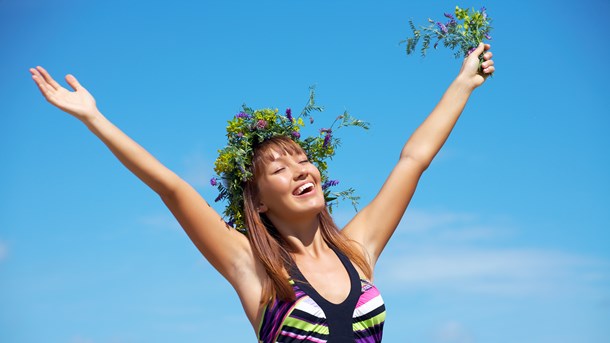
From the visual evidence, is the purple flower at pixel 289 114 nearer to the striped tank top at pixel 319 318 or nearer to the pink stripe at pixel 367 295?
the striped tank top at pixel 319 318

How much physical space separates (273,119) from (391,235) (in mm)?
1143

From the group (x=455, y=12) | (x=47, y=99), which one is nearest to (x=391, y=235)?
(x=455, y=12)

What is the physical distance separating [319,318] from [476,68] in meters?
2.29

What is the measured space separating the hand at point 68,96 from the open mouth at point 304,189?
1.33 m

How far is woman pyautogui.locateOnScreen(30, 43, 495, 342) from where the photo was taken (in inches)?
179

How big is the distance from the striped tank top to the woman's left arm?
25.4 inches

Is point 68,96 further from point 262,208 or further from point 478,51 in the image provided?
point 478,51

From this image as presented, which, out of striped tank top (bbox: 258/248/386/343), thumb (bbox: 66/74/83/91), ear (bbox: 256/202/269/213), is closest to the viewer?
striped tank top (bbox: 258/248/386/343)

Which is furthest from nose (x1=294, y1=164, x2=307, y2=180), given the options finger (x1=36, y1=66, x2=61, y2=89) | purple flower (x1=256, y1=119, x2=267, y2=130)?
finger (x1=36, y1=66, x2=61, y2=89)

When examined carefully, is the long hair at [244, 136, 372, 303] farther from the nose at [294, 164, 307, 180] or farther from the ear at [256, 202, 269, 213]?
the nose at [294, 164, 307, 180]

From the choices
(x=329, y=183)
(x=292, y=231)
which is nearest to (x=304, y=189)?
(x=292, y=231)

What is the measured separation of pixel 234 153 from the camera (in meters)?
5.30

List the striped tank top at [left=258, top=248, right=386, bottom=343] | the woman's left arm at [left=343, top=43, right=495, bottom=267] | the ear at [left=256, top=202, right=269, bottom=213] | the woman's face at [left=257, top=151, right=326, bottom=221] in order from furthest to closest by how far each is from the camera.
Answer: the woman's left arm at [left=343, top=43, right=495, bottom=267]
the ear at [left=256, top=202, right=269, bottom=213]
the woman's face at [left=257, top=151, right=326, bottom=221]
the striped tank top at [left=258, top=248, right=386, bottom=343]

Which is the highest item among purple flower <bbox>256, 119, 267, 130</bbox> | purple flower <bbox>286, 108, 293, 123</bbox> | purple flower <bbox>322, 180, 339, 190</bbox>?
purple flower <bbox>286, 108, 293, 123</bbox>
